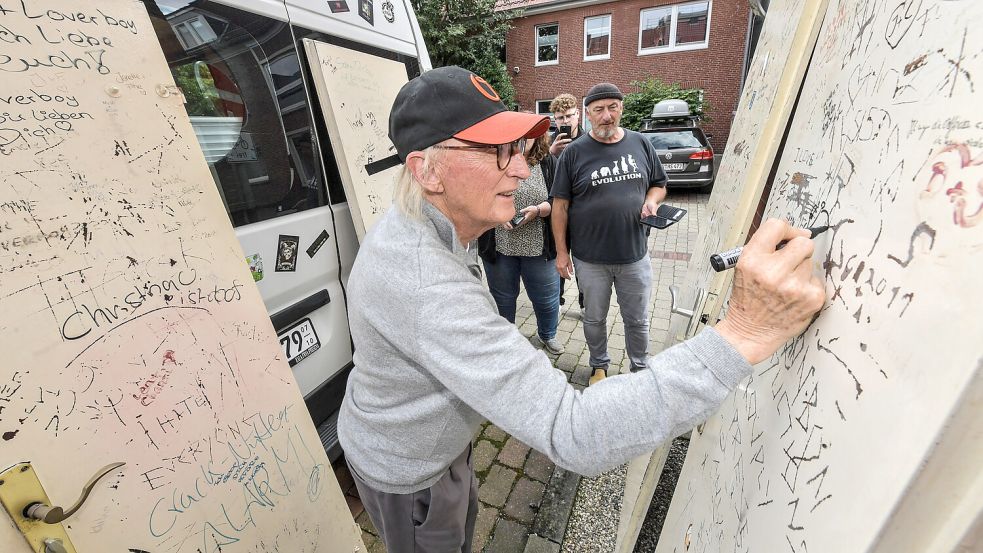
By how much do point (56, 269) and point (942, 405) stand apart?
4.93 feet

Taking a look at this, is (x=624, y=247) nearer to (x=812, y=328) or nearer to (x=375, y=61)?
(x=375, y=61)

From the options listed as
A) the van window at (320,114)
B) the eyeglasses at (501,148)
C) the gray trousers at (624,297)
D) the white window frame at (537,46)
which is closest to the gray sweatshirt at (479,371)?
the eyeglasses at (501,148)

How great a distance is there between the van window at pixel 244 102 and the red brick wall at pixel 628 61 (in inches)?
633

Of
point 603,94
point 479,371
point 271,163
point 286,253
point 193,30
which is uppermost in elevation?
point 193,30

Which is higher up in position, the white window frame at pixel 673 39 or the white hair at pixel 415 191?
the white window frame at pixel 673 39

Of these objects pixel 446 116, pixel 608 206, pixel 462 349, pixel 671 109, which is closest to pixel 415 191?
pixel 446 116

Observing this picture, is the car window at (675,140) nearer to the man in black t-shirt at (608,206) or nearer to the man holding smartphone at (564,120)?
the man holding smartphone at (564,120)

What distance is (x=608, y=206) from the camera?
2.60m

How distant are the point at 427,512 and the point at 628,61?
1822 cm

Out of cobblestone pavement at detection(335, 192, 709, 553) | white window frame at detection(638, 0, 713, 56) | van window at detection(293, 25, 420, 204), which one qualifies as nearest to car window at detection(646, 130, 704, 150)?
van window at detection(293, 25, 420, 204)

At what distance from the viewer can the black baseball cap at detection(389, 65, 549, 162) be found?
104cm

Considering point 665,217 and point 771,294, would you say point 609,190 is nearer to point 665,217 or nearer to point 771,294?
point 665,217

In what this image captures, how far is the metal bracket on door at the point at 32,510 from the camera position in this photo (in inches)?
35.4

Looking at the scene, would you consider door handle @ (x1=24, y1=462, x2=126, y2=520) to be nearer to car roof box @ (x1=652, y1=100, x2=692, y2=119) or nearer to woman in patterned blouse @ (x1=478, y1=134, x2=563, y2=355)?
woman in patterned blouse @ (x1=478, y1=134, x2=563, y2=355)
